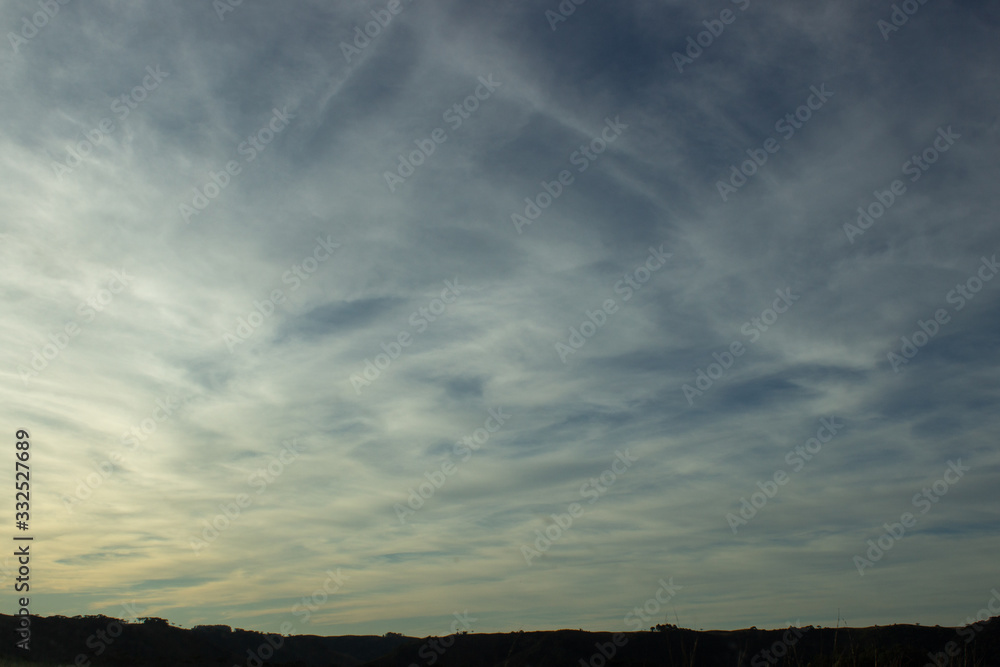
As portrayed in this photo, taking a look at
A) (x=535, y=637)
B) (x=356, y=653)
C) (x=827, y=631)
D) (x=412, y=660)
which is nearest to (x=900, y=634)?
(x=827, y=631)

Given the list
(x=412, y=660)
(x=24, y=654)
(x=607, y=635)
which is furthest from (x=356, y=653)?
(x=24, y=654)

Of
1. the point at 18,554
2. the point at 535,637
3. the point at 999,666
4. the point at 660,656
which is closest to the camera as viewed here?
the point at 18,554

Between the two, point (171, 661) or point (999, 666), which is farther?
point (171, 661)

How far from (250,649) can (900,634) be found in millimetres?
55144

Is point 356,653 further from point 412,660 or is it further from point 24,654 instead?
point 24,654

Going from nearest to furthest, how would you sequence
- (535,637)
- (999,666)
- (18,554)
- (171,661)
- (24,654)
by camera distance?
(18,554) → (999,666) → (24,654) → (171,661) → (535,637)

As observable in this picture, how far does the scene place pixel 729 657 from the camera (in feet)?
141

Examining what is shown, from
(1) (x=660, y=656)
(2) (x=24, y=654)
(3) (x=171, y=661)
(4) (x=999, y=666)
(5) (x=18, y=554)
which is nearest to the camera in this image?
(5) (x=18, y=554)

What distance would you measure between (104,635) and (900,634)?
51.8 metres

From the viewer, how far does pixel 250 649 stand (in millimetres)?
65625

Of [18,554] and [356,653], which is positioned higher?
[18,554]

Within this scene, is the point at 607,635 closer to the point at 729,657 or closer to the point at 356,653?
the point at 729,657

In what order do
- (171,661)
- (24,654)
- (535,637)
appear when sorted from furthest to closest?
(535,637), (171,661), (24,654)

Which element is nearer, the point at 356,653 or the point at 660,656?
the point at 660,656
